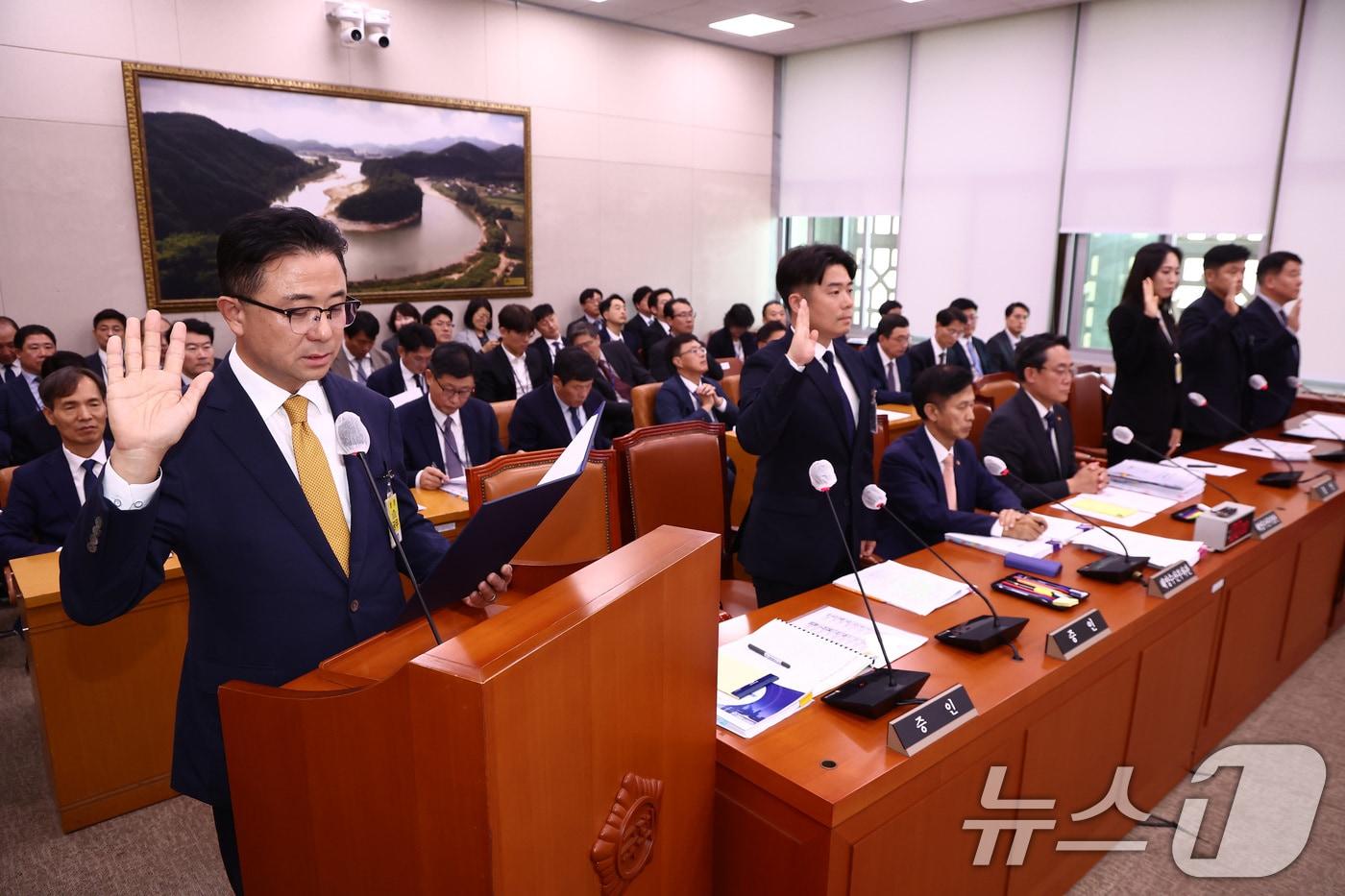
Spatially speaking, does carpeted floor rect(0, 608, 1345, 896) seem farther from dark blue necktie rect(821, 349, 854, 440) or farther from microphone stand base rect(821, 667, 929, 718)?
dark blue necktie rect(821, 349, 854, 440)

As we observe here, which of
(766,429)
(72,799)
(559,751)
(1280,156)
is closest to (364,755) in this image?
(559,751)

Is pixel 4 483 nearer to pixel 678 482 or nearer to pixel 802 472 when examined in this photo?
pixel 678 482

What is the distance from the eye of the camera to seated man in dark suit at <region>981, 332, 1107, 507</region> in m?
3.15

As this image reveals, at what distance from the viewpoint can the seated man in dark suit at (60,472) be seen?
305 cm

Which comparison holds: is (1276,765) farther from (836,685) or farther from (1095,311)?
(1095,311)

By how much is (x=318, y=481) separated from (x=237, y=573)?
0.18 metres

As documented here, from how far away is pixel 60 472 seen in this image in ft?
10.1

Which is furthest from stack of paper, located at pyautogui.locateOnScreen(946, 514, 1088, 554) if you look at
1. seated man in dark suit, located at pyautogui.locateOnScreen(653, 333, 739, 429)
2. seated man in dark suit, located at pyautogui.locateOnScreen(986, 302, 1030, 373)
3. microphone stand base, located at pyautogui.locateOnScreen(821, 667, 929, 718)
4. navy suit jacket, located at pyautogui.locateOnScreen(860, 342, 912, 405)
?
seated man in dark suit, located at pyautogui.locateOnScreen(986, 302, 1030, 373)

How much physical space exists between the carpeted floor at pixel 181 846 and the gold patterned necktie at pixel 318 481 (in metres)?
1.50

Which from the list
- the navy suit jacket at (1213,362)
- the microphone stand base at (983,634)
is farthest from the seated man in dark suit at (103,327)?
the navy suit jacket at (1213,362)

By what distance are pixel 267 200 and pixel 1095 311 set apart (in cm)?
666

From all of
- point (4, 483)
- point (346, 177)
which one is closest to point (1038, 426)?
point (4, 483)

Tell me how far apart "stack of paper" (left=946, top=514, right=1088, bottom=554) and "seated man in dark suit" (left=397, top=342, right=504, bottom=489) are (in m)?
2.08

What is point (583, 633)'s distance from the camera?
0.90 metres
